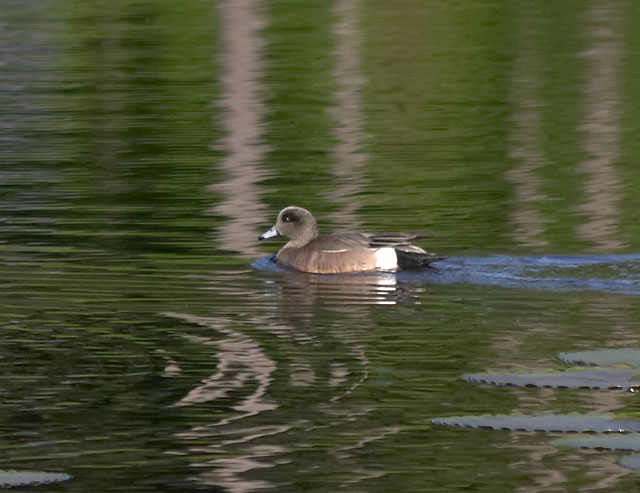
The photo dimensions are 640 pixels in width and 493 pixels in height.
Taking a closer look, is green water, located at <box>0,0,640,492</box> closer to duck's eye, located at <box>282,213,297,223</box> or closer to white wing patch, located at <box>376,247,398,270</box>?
white wing patch, located at <box>376,247,398,270</box>

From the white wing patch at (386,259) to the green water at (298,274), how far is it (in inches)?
7.4

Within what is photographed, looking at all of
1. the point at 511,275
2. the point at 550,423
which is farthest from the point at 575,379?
the point at 511,275

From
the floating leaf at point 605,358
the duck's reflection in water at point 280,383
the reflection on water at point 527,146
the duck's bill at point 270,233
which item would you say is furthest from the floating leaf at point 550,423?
the duck's bill at point 270,233

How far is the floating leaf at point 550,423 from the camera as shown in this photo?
7.23m

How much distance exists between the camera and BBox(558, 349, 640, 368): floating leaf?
855 cm

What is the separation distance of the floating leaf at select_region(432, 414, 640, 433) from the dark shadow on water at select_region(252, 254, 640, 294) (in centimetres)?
383

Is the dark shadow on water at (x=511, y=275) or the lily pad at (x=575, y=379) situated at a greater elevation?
the lily pad at (x=575, y=379)

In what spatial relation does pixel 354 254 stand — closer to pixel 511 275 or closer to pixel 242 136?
pixel 511 275

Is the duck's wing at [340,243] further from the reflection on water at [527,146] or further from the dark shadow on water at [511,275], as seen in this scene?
the reflection on water at [527,146]

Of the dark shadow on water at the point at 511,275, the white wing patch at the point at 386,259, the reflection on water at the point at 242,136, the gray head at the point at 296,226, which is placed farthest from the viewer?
the reflection on water at the point at 242,136

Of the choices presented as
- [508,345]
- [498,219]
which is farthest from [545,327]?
[498,219]

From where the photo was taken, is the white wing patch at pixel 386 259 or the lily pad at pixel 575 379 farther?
the white wing patch at pixel 386 259

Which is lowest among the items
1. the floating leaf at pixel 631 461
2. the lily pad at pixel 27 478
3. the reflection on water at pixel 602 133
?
the reflection on water at pixel 602 133

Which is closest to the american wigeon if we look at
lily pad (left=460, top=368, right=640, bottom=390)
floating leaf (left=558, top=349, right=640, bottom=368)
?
floating leaf (left=558, top=349, right=640, bottom=368)
